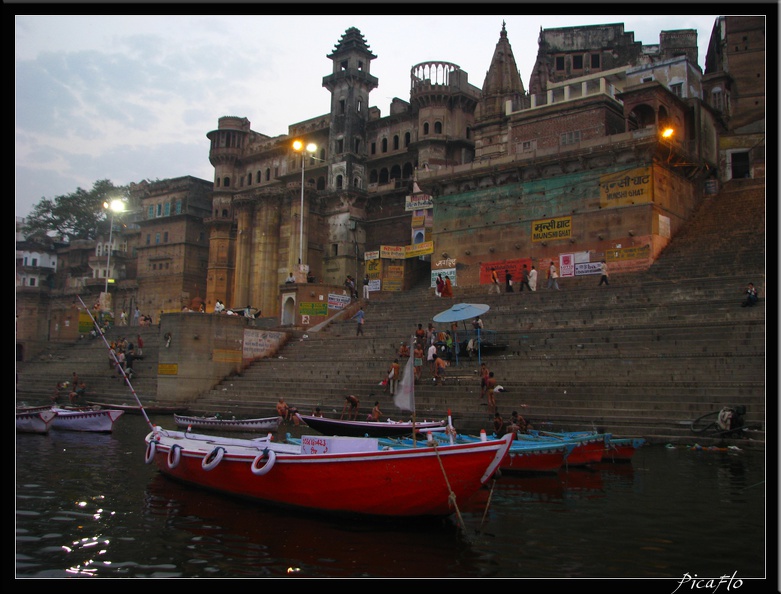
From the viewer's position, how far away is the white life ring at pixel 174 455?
10.2 meters

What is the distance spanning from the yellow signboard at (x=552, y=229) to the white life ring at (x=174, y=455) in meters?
22.1

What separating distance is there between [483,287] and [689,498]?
21405 millimetres

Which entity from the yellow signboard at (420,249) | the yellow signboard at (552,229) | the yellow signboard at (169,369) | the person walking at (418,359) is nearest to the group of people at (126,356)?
the yellow signboard at (169,369)

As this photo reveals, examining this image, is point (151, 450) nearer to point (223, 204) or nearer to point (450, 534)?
point (450, 534)

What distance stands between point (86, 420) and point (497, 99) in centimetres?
2886

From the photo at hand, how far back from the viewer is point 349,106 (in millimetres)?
45250

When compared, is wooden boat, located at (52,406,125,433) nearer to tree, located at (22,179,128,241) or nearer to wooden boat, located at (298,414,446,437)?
wooden boat, located at (298,414,446,437)

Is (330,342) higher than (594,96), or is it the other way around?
(594,96)

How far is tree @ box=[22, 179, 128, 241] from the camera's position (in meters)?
67.6

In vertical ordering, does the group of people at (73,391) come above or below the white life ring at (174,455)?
below

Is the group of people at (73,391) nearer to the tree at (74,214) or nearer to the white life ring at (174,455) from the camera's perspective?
the white life ring at (174,455)

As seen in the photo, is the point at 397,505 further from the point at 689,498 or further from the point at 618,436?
the point at 618,436
